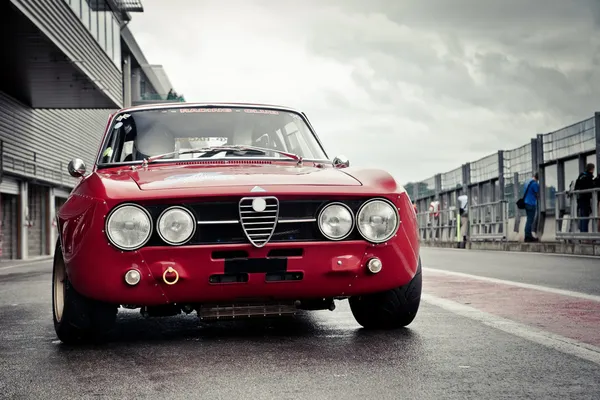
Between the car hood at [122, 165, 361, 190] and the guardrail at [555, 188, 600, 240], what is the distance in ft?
37.9

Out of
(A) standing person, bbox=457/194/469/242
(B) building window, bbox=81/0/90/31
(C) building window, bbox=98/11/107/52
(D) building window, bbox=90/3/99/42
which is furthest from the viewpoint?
(C) building window, bbox=98/11/107/52

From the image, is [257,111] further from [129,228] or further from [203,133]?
[129,228]

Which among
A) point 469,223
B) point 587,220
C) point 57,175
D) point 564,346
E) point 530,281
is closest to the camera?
point 564,346

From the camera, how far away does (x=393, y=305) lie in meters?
4.80

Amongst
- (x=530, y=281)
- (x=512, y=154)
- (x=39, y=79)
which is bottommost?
(x=530, y=281)

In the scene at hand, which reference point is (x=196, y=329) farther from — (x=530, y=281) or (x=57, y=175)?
(x=57, y=175)

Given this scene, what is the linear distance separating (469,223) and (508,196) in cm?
317

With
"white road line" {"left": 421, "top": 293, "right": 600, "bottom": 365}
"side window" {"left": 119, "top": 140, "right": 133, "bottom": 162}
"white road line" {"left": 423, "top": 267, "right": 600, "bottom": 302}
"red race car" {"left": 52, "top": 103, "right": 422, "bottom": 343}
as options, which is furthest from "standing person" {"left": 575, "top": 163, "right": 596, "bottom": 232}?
"side window" {"left": 119, "top": 140, "right": 133, "bottom": 162}

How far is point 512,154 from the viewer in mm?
22984

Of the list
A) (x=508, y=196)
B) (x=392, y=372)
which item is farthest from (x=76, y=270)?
(x=508, y=196)

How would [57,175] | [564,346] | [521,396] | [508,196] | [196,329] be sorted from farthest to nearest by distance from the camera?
[57,175] < [508,196] < [196,329] < [564,346] < [521,396]

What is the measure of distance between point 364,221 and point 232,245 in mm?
706

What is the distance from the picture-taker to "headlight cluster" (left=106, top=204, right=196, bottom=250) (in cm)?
418

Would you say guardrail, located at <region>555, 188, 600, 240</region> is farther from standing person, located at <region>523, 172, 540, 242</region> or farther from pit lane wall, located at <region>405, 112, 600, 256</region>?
standing person, located at <region>523, 172, 540, 242</region>
